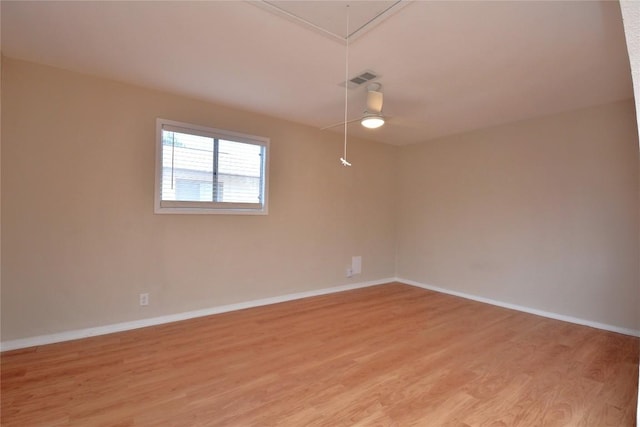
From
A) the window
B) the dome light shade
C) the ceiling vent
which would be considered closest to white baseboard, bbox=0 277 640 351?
the window

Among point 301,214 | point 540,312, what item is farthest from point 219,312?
point 540,312

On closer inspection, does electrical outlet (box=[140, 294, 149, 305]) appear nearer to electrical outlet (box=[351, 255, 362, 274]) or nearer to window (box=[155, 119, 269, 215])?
window (box=[155, 119, 269, 215])

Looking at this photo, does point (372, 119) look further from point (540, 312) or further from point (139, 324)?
point (540, 312)

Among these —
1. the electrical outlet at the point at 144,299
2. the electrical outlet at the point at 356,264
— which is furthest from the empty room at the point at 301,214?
the electrical outlet at the point at 356,264

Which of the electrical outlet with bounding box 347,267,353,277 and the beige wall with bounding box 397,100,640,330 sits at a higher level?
the beige wall with bounding box 397,100,640,330

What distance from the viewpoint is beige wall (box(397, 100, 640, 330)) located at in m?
3.22

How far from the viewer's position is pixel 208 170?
3.56 metres

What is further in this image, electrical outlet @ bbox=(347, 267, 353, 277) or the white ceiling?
electrical outlet @ bbox=(347, 267, 353, 277)

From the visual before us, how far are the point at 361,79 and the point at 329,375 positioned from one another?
2.58m

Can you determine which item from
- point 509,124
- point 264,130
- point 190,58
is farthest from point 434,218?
point 190,58

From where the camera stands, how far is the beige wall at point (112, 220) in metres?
2.61

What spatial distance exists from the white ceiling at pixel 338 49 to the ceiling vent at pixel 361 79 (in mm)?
82

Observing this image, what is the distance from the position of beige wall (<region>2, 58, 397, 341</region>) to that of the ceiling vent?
1.42 metres

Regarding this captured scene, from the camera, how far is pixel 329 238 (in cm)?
464
